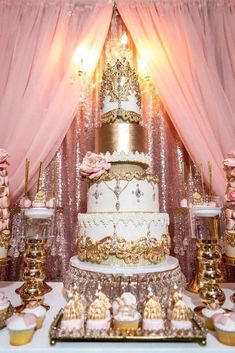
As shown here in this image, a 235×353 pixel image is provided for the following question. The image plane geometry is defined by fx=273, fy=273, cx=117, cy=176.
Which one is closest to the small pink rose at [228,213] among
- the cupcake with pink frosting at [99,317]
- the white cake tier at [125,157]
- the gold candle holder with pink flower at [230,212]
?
the gold candle holder with pink flower at [230,212]

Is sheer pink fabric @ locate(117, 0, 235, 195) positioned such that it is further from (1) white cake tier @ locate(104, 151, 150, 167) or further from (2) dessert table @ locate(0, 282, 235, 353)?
(2) dessert table @ locate(0, 282, 235, 353)

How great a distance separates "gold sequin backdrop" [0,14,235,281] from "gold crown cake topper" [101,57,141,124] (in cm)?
34

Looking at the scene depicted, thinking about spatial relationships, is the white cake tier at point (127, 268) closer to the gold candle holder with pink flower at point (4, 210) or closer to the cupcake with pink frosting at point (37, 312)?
the cupcake with pink frosting at point (37, 312)

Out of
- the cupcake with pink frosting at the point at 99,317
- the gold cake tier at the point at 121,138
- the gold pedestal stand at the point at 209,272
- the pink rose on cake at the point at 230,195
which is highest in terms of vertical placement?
the gold cake tier at the point at 121,138

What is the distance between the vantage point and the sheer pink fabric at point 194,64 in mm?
1512

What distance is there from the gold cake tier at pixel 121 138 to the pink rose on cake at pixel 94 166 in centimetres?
11

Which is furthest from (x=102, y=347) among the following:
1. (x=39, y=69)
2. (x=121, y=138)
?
(x=39, y=69)

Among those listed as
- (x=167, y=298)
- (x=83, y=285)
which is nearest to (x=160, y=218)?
(x=167, y=298)

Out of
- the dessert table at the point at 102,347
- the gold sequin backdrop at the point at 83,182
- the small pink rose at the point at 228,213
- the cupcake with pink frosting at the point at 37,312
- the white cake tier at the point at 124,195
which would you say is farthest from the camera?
the gold sequin backdrop at the point at 83,182

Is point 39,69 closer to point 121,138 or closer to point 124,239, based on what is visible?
point 121,138

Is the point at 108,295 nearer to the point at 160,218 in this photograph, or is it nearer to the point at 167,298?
the point at 167,298

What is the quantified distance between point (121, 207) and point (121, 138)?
1.17 ft

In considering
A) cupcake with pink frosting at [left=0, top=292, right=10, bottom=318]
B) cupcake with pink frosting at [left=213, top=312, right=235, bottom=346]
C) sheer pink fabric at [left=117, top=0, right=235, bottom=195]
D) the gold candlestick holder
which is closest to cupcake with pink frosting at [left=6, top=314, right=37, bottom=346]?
cupcake with pink frosting at [left=0, top=292, right=10, bottom=318]

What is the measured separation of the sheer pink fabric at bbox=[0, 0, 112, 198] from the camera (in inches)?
60.9
